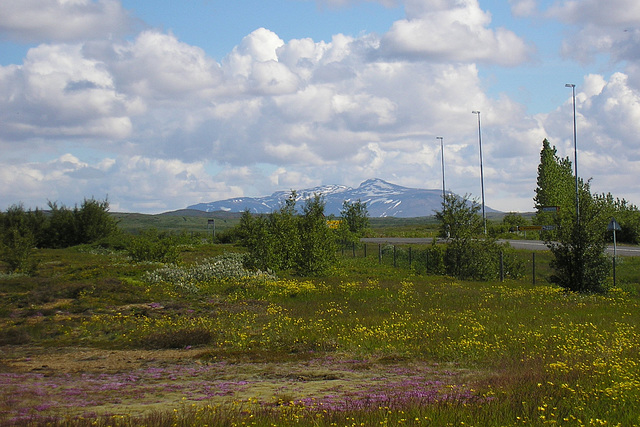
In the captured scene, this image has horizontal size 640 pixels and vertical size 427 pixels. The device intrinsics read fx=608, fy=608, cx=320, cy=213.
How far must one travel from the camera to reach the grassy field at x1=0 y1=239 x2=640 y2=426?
7.56 meters

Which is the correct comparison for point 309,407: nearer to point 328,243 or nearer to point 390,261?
point 328,243

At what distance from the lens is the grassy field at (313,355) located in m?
7.56

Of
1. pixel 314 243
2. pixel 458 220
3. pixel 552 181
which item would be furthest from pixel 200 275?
pixel 552 181

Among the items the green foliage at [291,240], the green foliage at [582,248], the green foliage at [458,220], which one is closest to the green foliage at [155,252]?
the green foliage at [291,240]

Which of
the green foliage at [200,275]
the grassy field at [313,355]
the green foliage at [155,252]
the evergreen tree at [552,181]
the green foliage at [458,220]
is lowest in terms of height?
the grassy field at [313,355]

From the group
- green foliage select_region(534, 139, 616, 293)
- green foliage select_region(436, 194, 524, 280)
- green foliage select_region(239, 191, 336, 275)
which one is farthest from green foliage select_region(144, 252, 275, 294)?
green foliage select_region(534, 139, 616, 293)

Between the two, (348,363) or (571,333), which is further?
(571,333)

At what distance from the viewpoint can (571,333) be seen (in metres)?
13.8

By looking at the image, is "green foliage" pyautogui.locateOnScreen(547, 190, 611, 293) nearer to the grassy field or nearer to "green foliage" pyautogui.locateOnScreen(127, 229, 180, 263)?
the grassy field

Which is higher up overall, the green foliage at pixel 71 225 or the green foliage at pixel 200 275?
the green foliage at pixel 71 225

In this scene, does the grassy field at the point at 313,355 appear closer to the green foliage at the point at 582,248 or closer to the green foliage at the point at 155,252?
the green foliage at the point at 582,248

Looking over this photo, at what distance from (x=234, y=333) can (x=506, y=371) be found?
7.56 metres

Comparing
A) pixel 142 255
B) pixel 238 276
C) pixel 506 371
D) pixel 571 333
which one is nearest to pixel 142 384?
pixel 506 371

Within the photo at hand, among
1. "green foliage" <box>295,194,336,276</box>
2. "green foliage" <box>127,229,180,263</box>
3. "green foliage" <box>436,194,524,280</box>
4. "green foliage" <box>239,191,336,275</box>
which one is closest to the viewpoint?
"green foliage" <box>436,194,524,280</box>
